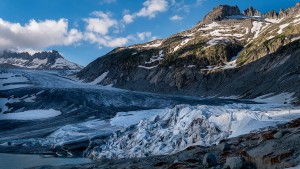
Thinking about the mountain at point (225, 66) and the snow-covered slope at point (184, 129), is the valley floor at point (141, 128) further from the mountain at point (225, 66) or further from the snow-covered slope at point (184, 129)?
the mountain at point (225, 66)

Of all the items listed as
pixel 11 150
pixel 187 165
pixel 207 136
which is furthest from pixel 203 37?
pixel 187 165

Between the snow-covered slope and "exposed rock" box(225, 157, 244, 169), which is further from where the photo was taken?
the snow-covered slope

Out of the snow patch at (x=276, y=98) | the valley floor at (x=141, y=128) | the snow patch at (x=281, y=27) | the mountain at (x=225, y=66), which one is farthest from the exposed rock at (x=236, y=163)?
the snow patch at (x=281, y=27)

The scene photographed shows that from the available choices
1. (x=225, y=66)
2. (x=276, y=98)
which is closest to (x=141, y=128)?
(x=276, y=98)

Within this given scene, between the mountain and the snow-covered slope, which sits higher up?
the mountain

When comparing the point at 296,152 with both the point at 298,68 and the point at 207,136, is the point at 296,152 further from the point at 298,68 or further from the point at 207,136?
the point at 298,68

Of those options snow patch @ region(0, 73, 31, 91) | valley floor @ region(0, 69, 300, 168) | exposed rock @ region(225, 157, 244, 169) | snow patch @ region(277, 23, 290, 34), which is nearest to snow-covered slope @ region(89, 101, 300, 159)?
valley floor @ region(0, 69, 300, 168)

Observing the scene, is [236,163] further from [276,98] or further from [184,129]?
[276,98]

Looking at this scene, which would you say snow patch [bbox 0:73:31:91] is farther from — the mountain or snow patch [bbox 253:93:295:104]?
snow patch [bbox 253:93:295:104]

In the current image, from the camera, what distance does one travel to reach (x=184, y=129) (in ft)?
137

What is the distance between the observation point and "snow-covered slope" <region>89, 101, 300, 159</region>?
36312 millimetres

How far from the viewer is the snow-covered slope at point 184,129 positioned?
3631 centimetres

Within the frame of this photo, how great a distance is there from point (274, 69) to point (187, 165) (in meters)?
111

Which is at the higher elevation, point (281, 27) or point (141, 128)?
point (281, 27)
